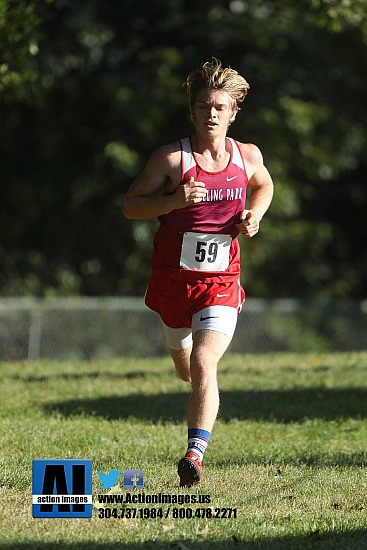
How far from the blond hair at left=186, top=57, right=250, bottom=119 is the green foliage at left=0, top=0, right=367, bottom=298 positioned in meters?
10.1

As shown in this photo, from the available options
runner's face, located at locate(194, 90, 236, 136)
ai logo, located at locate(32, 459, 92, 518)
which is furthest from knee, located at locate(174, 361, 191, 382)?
ai logo, located at locate(32, 459, 92, 518)

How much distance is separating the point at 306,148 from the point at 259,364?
6.29 metres

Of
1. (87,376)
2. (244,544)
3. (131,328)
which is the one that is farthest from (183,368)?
(131,328)

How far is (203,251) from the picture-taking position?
235 inches

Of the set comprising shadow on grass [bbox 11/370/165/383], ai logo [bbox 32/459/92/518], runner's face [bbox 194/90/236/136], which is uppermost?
runner's face [bbox 194/90/236/136]

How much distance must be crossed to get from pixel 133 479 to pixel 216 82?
2.26 meters

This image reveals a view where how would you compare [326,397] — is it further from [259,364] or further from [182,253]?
[182,253]

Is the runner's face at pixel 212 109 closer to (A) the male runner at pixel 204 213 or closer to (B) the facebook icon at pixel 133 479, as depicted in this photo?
(A) the male runner at pixel 204 213

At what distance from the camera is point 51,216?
56.1 ft

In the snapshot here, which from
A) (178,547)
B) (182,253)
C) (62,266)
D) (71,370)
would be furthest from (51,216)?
(178,547)

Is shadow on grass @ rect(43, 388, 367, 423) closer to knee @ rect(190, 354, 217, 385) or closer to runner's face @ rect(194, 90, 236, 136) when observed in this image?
knee @ rect(190, 354, 217, 385)

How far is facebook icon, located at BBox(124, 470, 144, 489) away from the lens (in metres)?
5.25

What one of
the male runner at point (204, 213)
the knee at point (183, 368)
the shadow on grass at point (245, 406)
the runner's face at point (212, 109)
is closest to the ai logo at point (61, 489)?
the male runner at point (204, 213)

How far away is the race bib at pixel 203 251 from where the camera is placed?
5953 mm
